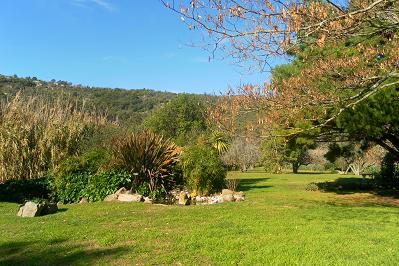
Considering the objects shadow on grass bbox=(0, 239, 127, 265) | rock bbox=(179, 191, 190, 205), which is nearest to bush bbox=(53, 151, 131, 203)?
rock bbox=(179, 191, 190, 205)

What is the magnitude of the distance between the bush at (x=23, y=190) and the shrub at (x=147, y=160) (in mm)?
2349

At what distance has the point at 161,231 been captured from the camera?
8180mm

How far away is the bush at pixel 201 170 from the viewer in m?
15.6

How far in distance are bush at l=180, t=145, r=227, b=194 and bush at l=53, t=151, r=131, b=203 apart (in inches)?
92.8

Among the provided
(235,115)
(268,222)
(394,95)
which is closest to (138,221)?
(268,222)

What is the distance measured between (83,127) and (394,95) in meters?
11.3

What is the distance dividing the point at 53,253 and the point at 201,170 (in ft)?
30.4

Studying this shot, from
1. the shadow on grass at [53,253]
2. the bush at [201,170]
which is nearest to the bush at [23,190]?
the bush at [201,170]

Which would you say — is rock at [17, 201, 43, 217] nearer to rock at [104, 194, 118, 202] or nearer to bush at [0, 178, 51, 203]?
rock at [104, 194, 118, 202]

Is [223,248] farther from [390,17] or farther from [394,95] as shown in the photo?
[394,95]

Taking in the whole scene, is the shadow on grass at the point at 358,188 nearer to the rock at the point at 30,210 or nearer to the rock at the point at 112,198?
the rock at the point at 112,198

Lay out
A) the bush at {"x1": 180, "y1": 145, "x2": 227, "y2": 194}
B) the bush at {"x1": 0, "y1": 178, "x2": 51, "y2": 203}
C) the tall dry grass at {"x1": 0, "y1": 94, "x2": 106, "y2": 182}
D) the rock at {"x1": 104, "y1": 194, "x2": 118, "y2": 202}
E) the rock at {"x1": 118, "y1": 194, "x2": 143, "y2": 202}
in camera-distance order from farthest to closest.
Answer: the tall dry grass at {"x1": 0, "y1": 94, "x2": 106, "y2": 182} → the bush at {"x1": 180, "y1": 145, "x2": 227, "y2": 194} → the bush at {"x1": 0, "y1": 178, "x2": 51, "y2": 203} → the rock at {"x1": 104, "y1": 194, "x2": 118, "y2": 202} → the rock at {"x1": 118, "y1": 194, "x2": 143, "y2": 202}

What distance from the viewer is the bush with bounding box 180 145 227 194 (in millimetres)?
15617

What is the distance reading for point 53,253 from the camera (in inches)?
261
